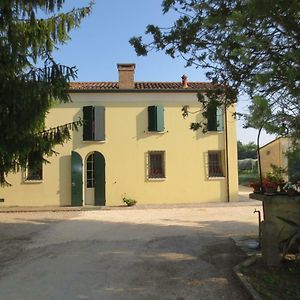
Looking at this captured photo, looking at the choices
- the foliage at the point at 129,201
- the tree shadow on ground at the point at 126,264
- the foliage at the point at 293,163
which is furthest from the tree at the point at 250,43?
the foliage at the point at 129,201

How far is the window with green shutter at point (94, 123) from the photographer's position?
2161 cm

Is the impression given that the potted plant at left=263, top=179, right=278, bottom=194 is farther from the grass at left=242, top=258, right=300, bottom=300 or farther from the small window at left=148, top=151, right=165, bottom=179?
the small window at left=148, top=151, right=165, bottom=179

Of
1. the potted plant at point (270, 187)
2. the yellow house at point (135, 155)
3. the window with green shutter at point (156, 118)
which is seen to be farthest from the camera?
the window with green shutter at point (156, 118)

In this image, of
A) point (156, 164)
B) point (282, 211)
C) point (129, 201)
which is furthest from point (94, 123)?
point (282, 211)

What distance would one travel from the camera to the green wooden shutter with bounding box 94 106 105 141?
21641 mm

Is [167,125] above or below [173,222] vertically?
above

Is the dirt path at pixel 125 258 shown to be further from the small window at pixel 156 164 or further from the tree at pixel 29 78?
the small window at pixel 156 164

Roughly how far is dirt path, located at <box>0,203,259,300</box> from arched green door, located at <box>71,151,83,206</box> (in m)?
5.26

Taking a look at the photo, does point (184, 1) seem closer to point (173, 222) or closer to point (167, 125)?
point (173, 222)

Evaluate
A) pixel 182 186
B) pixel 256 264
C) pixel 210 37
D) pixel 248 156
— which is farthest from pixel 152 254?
pixel 248 156

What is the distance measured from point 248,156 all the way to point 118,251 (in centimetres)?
5689

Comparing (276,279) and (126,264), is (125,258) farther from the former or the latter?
(276,279)

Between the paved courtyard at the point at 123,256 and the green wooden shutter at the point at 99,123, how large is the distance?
6.40 meters

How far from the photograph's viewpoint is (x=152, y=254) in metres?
8.99
